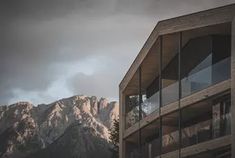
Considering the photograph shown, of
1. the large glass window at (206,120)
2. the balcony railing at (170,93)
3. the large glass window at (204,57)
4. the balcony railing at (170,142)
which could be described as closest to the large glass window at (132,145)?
the balcony railing at (170,142)

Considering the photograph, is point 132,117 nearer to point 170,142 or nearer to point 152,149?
point 152,149

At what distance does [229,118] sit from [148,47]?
11.8 meters

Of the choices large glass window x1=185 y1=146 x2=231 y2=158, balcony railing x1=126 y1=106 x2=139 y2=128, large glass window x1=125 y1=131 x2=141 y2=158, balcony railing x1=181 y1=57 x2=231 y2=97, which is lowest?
large glass window x1=185 y1=146 x2=231 y2=158

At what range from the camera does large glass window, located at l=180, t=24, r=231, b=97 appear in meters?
31.7

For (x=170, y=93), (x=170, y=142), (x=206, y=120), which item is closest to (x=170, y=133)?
(x=170, y=142)

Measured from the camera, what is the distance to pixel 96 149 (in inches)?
7067

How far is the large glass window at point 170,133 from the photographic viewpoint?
37312mm

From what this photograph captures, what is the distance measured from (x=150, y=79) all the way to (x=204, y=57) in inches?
462

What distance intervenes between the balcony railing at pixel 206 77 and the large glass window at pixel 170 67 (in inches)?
59.5

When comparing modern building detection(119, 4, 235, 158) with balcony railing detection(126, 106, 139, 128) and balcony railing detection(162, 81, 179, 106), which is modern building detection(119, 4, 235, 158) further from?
balcony railing detection(126, 106, 139, 128)

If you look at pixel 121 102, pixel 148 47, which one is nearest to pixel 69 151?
pixel 121 102

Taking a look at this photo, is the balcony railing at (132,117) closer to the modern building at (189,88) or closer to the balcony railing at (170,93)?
the modern building at (189,88)

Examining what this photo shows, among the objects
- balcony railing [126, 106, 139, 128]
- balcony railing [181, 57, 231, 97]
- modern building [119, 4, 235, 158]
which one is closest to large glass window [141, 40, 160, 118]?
modern building [119, 4, 235, 158]

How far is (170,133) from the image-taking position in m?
38.2
